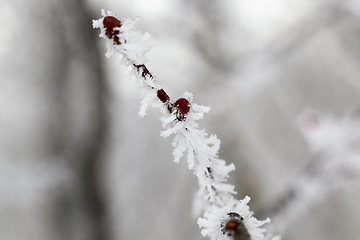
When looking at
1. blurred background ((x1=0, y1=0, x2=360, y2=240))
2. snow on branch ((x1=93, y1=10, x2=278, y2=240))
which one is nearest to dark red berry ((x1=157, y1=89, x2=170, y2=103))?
snow on branch ((x1=93, y1=10, x2=278, y2=240))

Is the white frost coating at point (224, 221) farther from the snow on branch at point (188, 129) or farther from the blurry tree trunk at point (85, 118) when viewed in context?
the blurry tree trunk at point (85, 118)

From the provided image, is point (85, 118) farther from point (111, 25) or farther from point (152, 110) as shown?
point (111, 25)

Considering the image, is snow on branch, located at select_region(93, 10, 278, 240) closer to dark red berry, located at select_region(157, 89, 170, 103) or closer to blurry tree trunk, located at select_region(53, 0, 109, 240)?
dark red berry, located at select_region(157, 89, 170, 103)

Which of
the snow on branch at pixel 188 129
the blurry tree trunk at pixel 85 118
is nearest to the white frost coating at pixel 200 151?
the snow on branch at pixel 188 129

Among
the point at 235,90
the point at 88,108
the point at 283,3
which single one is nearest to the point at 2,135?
the point at 88,108

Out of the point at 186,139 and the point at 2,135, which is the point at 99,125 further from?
the point at 186,139

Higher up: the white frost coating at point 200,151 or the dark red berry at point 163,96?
the dark red berry at point 163,96

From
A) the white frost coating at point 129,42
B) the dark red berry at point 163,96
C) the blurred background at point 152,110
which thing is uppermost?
the blurred background at point 152,110

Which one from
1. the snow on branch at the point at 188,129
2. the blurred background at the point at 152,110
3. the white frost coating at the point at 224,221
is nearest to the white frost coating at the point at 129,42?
the snow on branch at the point at 188,129

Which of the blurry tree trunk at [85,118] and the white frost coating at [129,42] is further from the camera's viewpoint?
the blurry tree trunk at [85,118]
